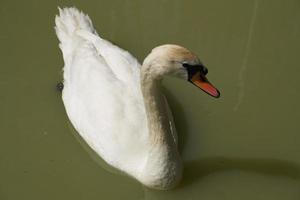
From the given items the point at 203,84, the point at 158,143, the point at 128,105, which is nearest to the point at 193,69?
the point at 203,84

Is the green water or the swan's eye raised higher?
the swan's eye

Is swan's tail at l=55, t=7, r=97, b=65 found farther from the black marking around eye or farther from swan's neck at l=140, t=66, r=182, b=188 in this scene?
the black marking around eye

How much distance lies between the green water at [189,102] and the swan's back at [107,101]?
23 centimetres

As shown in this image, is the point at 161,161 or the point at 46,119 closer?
the point at 161,161

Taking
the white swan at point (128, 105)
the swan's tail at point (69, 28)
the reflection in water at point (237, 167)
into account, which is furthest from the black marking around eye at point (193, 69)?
the swan's tail at point (69, 28)

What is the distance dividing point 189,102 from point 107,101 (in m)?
0.74

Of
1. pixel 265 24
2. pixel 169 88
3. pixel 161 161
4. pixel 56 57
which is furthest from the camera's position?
pixel 265 24

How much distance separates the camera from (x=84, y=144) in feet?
11.2

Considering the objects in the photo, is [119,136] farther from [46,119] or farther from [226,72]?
[226,72]

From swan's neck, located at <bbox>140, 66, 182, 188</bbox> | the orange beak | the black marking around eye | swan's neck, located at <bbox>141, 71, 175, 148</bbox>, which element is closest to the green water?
swan's neck, located at <bbox>140, 66, 182, 188</bbox>

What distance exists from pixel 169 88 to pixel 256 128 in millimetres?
656

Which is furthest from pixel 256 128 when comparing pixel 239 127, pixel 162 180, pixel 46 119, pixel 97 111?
pixel 46 119

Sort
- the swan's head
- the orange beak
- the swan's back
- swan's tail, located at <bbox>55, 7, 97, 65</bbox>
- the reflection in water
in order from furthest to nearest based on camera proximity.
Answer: swan's tail, located at <bbox>55, 7, 97, 65</bbox>
the reflection in water
the swan's back
the orange beak
the swan's head

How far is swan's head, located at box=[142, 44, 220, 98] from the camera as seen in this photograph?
8.18 feet
